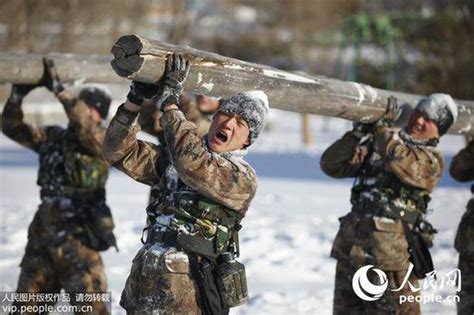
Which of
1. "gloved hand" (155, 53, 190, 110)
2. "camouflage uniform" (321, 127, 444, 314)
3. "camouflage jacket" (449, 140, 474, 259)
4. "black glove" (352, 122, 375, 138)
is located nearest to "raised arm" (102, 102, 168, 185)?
"gloved hand" (155, 53, 190, 110)

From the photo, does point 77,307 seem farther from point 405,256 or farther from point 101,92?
point 405,256

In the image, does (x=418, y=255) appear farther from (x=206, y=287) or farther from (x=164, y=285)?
(x=164, y=285)

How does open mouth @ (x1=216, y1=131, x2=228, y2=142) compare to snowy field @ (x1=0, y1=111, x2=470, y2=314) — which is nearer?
open mouth @ (x1=216, y1=131, x2=228, y2=142)

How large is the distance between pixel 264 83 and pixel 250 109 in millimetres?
804

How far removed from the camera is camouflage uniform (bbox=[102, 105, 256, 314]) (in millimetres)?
4348

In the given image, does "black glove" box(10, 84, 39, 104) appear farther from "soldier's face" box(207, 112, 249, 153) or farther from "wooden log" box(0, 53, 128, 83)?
"soldier's face" box(207, 112, 249, 153)

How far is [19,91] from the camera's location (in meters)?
6.20

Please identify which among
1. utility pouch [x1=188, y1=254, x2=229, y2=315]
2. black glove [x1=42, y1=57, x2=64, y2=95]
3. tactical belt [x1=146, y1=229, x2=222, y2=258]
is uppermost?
black glove [x1=42, y1=57, x2=64, y2=95]

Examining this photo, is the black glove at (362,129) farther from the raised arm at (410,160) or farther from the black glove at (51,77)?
the black glove at (51,77)

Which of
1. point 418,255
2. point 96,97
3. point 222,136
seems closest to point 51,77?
point 96,97

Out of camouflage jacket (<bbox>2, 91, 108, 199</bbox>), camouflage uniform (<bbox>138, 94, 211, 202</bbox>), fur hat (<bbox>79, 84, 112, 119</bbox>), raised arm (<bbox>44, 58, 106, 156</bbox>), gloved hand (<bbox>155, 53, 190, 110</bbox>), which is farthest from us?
camouflage uniform (<bbox>138, 94, 211, 202</bbox>)

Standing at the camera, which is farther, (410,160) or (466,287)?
(466,287)

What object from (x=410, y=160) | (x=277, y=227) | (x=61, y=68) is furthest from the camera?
(x=277, y=227)

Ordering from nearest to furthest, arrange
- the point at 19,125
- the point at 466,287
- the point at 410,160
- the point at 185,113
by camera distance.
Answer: the point at 410,160
the point at 19,125
the point at 466,287
the point at 185,113
